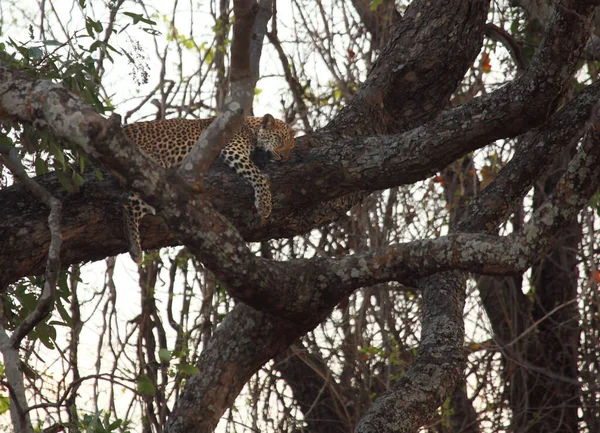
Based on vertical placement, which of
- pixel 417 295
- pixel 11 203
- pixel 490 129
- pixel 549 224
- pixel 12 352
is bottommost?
pixel 12 352

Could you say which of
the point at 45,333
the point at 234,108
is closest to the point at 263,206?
the point at 234,108

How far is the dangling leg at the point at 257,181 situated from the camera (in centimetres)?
387

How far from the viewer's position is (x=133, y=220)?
11.7 feet

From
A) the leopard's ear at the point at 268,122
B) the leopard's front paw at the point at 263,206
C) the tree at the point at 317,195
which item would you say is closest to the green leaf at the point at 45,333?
the tree at the point at 317,195

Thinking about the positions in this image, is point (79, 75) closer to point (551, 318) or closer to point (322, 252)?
point (322, 252)

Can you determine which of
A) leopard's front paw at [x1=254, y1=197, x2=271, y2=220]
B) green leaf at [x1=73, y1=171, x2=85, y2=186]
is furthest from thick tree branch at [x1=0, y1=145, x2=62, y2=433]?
leopard's front paw at [x1=254, y1=197, x2=271, y2=220]

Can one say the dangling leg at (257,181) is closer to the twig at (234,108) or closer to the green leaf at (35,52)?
the twig at (234,108)

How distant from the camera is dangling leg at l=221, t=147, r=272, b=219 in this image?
3869 millimetres

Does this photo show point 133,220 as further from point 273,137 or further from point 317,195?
point 273,137

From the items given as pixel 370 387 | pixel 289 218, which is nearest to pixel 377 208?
pixel 370 387

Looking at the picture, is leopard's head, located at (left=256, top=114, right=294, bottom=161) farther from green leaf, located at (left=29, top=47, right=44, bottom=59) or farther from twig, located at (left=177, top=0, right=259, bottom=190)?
green leaf, located at (left=29, top=47, right=44, bottom=59)

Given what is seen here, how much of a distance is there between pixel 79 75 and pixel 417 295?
4097 mm

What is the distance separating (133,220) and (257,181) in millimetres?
633

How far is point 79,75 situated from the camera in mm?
3545
